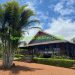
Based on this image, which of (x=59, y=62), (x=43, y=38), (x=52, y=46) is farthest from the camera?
(x=43, y=38)

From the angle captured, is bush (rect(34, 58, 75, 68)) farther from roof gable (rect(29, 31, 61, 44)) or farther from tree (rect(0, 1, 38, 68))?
roof gable (rect(29, 31, 61, 44))

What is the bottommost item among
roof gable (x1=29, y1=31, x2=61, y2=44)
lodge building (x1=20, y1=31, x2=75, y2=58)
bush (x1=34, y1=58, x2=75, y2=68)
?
bush (x1=34, y1=58, x2=75, y2=68)

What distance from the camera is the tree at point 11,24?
22.1 m

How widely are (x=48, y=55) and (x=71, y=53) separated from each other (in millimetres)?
3739

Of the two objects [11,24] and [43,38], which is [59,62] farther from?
[43,38]

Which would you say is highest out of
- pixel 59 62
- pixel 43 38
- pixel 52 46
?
pixel 43 38

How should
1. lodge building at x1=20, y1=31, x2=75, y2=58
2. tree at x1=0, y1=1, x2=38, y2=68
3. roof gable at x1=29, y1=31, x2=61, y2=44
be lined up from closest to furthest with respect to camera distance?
tree at x1=0, y1=1, x2=38, y2=68 → lodge building at x1=20, y1=31, x2=75, y2=58 → roof gable at x1=29, y1=31, x2=61, y2=44

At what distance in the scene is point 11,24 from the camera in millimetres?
22406

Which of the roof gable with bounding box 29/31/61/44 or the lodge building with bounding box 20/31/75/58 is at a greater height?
the roof gable with bounding box 29/31/61/44

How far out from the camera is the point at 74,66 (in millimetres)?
24234

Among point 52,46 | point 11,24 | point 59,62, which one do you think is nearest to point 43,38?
point 52,46

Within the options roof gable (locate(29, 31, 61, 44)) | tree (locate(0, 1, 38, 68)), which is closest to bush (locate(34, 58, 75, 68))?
tree (locate(0, 1, 38, 68))

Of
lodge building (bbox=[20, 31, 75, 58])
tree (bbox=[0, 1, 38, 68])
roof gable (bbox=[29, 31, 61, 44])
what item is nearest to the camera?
tree (bbox=[0, 1, 38, 68])

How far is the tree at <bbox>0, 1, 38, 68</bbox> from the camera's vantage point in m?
22.1
